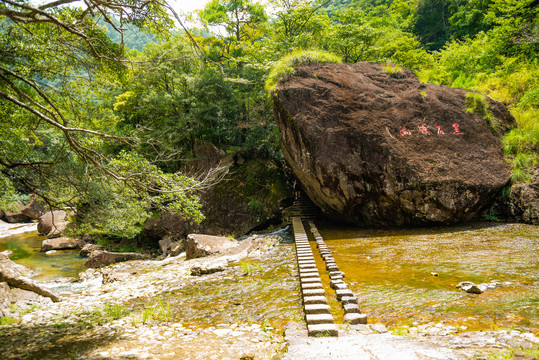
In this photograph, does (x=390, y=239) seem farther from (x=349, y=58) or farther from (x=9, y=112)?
(x=349, y=58)

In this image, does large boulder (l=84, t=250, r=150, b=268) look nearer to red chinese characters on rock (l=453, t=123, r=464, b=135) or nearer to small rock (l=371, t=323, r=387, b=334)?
small rock (l=371, t=323, r=387, b=334)

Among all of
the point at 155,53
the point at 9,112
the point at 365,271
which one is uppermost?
the point at 155,53

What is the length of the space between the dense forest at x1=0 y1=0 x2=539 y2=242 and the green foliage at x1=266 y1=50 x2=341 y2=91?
0.73 meters

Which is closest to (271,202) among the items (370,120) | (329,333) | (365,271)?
(370,120)

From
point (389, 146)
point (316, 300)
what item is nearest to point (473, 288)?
point (316, 300)

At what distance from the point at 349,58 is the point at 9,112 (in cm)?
1600

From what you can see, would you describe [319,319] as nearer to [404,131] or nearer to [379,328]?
[379,328]

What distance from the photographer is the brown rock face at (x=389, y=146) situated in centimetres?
1002

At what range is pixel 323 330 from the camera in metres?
3.63

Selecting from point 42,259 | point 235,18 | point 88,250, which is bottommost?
point 42,259

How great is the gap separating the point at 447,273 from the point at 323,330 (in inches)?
132

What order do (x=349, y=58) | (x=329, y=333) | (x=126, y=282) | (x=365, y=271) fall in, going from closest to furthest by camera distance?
1. (x=329, y=333)
2. (x=365, y=271)
3. (x=126, y=282)
4. (x=349, y=58)

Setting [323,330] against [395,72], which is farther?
[395,72]

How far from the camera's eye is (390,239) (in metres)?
9.21
